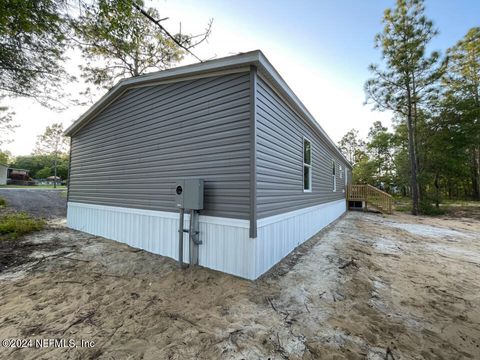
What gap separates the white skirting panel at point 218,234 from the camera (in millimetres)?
3338

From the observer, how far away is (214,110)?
12.2ft

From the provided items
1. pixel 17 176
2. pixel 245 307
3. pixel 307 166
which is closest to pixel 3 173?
pixel 17 176

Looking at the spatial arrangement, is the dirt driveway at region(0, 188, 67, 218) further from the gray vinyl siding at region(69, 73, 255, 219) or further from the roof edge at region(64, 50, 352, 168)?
the roof edge at region(64, 50, 352, 168)

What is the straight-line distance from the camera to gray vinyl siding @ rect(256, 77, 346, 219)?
11.4ft

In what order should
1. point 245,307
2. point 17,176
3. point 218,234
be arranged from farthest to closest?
point 17,176 → point 218,234 → point 245,307

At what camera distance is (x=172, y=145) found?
4.29 metres

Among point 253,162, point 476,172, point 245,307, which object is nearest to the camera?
point 245,307

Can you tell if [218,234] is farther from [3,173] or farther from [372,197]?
[3,173]

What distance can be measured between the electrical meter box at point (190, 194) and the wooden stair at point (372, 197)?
12173 mm

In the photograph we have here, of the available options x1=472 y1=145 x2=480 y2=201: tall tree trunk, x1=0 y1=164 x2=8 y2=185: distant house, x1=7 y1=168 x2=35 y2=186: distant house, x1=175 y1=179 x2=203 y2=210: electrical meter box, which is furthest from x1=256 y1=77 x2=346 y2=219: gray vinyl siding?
x1=7 y1=168 x2=35 y2=186: distant house

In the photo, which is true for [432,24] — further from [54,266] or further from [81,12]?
[54,266]

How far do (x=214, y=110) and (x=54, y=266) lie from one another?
407cm

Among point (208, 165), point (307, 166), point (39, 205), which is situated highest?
point (307, 166)

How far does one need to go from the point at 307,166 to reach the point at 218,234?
3.58 m
